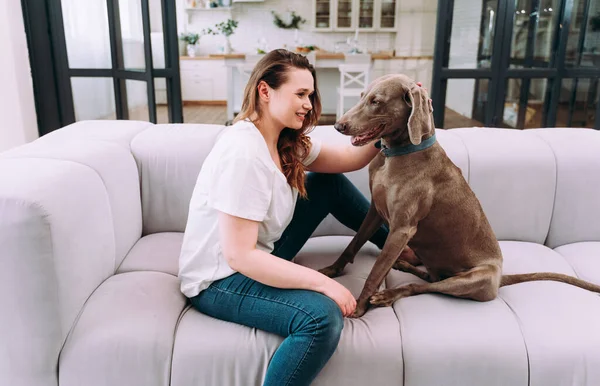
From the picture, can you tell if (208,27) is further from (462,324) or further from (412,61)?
(462,324)

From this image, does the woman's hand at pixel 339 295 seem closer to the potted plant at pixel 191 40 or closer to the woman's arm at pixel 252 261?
the woman's arm at pixel 252 261

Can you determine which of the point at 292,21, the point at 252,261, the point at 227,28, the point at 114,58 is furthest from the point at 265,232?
the point at 292,21

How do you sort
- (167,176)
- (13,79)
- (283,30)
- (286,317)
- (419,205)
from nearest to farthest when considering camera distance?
(286,317) → (419,205) → (167,176) → (13,79) → (283,30)

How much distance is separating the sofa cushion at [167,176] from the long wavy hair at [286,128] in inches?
22.1

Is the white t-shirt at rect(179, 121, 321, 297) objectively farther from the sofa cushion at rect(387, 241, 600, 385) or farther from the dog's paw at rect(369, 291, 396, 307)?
the sofa cushion at rect(387, 241, 600, 385)

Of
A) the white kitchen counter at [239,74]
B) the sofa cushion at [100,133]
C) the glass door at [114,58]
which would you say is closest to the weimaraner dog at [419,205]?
the sofa cushion at [100,133]

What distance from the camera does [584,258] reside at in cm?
204

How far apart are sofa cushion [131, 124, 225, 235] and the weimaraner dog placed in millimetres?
704

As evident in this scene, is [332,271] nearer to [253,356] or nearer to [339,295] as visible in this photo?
[339,295]

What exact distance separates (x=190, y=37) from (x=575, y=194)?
764 cm

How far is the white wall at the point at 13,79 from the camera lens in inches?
139

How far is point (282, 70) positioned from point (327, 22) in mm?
7748

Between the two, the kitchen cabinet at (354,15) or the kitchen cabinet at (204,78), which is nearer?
the kitchen cabinet at (204,78)

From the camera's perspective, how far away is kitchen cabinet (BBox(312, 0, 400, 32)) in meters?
8.68
